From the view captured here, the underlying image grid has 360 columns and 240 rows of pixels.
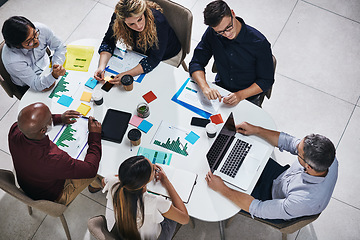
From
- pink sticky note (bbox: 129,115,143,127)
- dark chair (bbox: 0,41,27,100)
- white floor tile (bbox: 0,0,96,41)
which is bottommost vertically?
white floor tile (bbox: 0,0,96,41)

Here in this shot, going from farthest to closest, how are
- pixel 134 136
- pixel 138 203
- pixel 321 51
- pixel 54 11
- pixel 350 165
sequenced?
pixel 54 11
pixel 321 51
pixel 350 165
pixel 134 136
pixel 138 203

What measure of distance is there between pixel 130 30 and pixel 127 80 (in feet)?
1.42

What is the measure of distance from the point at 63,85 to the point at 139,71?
1.92 ft

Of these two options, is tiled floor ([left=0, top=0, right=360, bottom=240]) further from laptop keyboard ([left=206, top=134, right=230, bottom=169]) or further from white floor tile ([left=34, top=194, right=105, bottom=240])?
laptop keyboard ([left=206, top=134, right=230, bottom=169])

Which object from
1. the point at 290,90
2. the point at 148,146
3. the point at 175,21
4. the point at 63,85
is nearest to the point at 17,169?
the point at 63,85

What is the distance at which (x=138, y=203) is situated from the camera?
199cm

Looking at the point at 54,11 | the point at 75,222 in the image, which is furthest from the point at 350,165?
the point at 54,11

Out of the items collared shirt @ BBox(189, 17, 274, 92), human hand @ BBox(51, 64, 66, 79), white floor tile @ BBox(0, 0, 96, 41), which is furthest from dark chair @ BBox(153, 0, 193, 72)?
white floor tile @ BBox(0, 0, 96, 41)

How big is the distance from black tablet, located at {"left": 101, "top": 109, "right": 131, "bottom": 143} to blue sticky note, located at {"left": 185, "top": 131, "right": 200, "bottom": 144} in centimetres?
Answer: 45

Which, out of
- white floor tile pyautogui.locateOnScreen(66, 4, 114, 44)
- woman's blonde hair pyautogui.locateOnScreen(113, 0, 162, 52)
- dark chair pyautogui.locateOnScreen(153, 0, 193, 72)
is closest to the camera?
woman's blonde hair pyautogui.locateOnScreen(113, 0, 162, 52)

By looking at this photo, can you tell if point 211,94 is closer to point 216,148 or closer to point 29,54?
point 216,148

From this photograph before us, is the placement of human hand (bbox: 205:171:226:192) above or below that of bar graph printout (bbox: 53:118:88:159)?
above

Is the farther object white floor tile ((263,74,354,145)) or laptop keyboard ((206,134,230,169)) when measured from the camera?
white floor tile ((263,74,354,145))

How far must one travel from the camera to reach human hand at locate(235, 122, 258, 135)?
240cm
